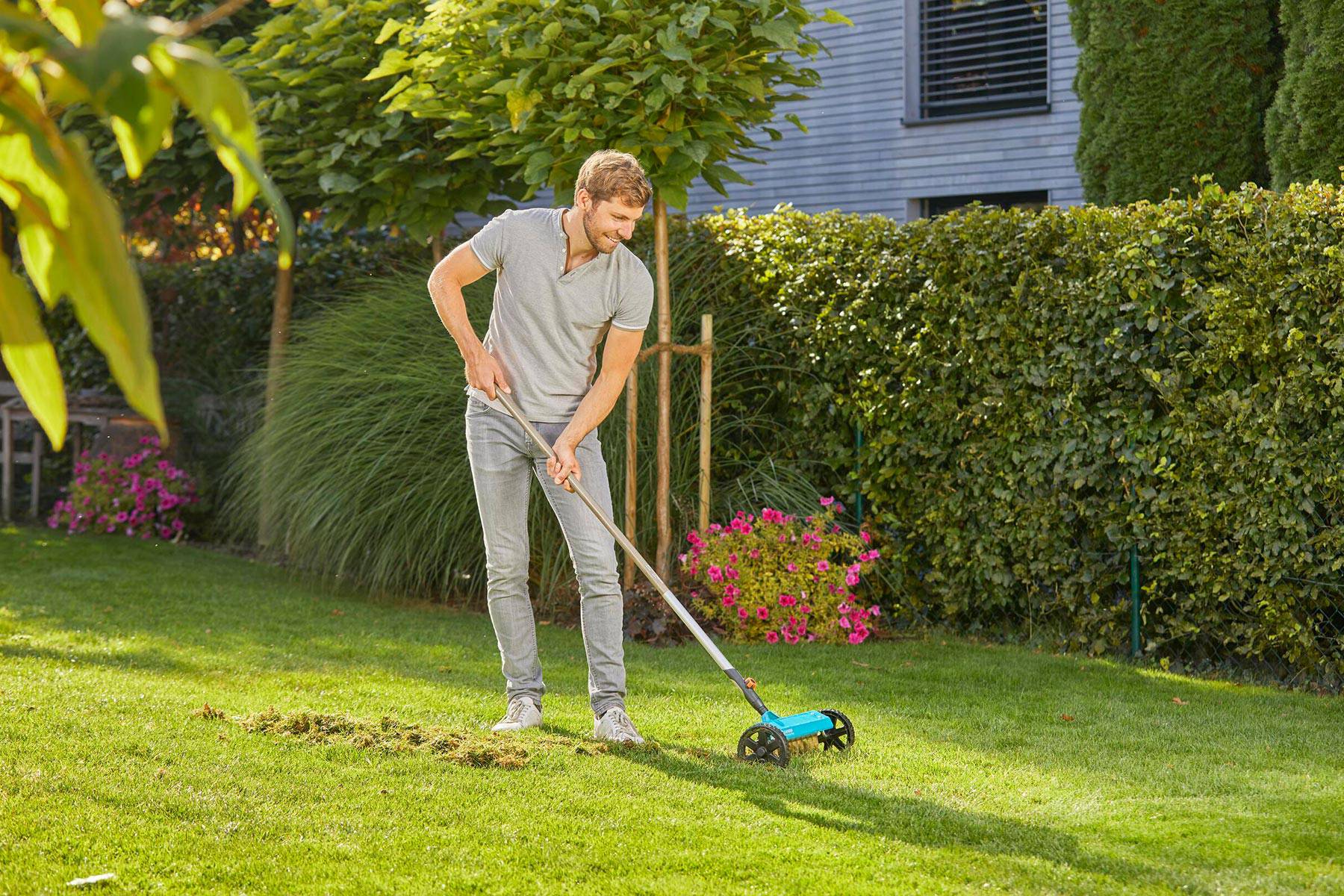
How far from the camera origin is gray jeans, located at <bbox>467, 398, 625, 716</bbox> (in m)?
4.12

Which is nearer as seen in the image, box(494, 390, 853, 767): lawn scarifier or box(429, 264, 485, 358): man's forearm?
box(494, 390, 853, 767): lawn scarifier

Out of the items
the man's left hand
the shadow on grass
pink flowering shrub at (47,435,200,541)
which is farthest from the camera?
pink flowering shrub at (47,435,200,541)

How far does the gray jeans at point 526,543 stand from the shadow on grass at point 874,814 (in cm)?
37

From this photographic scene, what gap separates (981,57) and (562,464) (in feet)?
26.8

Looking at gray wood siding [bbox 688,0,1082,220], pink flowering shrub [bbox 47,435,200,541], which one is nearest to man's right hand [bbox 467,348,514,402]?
pink flowering shrub [bbox 47,435,200,541]

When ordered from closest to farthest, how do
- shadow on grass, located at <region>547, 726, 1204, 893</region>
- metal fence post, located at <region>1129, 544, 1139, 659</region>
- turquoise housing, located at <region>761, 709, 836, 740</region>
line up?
shadow on grass, located at <region>547, 726, 1204, 893</region>
turquoise housing, located at <region>761, 709, 836, 740</region>
metal fence post, located at <region>1129, 544, 1139, 659</region>

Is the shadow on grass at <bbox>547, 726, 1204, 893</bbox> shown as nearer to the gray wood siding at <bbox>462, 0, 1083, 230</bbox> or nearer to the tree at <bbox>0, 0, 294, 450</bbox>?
the tree at <bbox>0, 0, 294, 450</bbox>

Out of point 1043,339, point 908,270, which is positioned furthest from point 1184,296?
point 908,270

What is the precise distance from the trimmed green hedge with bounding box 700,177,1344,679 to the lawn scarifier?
2.09m

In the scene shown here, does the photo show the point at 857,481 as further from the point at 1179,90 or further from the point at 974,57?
the point at 974,57

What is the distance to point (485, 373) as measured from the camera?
4.07 m

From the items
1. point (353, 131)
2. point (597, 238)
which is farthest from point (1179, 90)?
point (597, 238)

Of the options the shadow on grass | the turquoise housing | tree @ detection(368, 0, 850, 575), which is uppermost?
tree @ detection(368, 0, 850, 575)

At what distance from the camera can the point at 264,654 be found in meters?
5.40
